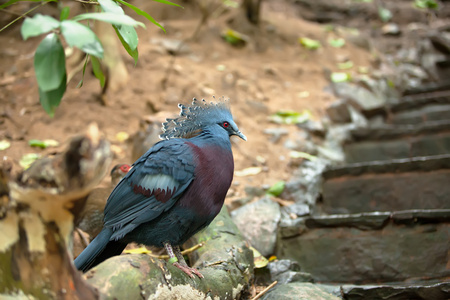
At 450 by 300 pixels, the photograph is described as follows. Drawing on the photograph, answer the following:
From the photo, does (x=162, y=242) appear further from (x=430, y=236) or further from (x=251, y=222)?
(x=430, y=236)

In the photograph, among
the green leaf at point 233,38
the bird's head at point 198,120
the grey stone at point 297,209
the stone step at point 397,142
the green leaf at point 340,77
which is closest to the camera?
the bird's head at point 198,120

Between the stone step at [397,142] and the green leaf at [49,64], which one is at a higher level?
the green leaf at [49,64]

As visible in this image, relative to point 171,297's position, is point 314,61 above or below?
below

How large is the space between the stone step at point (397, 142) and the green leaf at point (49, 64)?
12.3ft

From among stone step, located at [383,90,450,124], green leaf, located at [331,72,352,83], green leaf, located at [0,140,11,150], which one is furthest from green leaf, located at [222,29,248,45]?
green leaf, located at [0,140,11,150]

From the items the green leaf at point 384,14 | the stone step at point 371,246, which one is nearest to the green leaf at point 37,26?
the stone step at point 371,246

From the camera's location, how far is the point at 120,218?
208 cm

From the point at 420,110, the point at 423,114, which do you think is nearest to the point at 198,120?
the point at 423,114

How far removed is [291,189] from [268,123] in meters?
1.22

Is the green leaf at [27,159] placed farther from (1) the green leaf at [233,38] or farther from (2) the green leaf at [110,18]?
(1) the green leaf at [233,38]

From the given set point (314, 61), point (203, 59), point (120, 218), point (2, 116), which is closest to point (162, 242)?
point (120, 218)

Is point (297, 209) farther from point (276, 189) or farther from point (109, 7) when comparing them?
point (109, 7)

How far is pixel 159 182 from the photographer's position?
6.98 feet

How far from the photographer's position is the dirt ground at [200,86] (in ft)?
13.3
